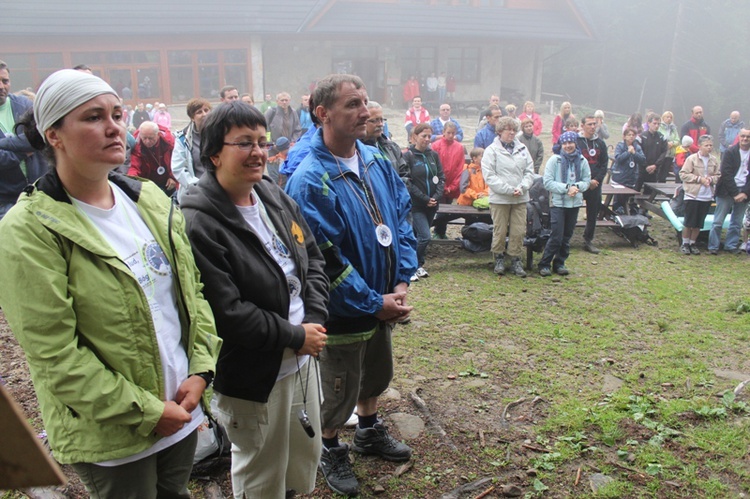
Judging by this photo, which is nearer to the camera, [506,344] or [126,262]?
[126,262]

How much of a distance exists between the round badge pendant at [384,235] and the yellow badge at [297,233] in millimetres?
530

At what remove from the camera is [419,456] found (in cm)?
365

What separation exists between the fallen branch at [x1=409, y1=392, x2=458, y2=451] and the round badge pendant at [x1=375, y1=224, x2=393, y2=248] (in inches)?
54.1

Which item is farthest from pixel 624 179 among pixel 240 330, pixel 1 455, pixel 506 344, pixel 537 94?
pixel 537 94

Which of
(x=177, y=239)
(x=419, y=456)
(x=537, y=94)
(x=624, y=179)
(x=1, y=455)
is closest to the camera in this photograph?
(x=1, y=455)

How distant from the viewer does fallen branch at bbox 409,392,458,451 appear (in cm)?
380

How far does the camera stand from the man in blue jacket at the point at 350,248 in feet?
9.93

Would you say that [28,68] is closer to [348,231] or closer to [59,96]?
[348,231]

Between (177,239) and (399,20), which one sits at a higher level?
(399,20)

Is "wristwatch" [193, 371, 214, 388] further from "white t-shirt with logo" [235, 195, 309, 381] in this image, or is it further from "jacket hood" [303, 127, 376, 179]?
"jacket hood" [303, 127, 376, 179]

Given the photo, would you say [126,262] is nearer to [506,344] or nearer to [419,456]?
[419,456]

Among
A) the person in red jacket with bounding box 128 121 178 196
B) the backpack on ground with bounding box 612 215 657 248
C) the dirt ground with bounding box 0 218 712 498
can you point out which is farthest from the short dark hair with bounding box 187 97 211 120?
the backpack on ground with bounding box 612 215 657 248

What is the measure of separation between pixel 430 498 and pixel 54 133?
2.48 m

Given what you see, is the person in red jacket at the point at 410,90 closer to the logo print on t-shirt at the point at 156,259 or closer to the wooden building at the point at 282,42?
the wooden building at the point at 282,42
